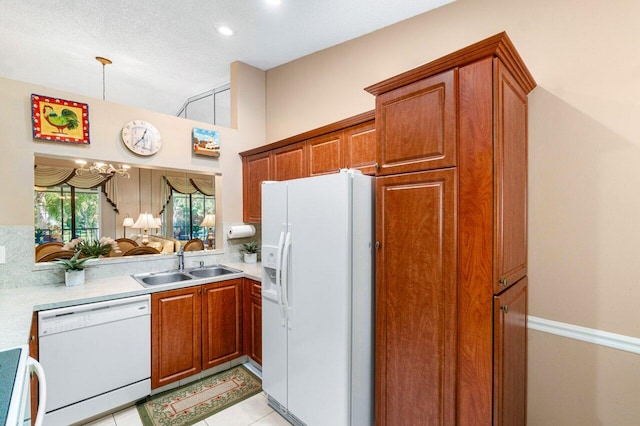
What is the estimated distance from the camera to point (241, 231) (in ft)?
11.5

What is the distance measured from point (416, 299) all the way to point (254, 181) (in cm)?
245

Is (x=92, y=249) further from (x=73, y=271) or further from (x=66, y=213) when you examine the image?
(x=66, y=213)

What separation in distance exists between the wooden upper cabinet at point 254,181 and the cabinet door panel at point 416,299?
6.08 ft

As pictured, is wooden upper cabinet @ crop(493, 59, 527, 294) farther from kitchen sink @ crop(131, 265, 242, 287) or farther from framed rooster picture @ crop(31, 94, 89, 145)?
framed rooster picture @ crop(31, 94, 89, 145)

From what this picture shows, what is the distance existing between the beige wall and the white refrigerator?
3.52ft

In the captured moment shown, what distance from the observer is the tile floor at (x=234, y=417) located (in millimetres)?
2174

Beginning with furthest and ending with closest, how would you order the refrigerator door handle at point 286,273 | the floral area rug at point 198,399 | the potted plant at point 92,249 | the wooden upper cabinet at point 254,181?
the wooden upper cabinet at point 254,181
the potted plant at point 92,249
the floral area rug at point 198,399
the refrigerator door handle at point 286,273

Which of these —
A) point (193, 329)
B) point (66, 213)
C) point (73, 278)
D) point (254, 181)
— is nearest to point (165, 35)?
point (254, 181)

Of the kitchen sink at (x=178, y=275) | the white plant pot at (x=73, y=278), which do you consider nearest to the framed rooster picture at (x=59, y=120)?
the white plant pot at (x=73, y=278)

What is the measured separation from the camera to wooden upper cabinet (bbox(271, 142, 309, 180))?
114 inches

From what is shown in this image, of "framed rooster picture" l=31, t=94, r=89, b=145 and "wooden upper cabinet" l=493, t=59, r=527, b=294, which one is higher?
"framed rooster picture" l=31, t=94, r=89, b=145

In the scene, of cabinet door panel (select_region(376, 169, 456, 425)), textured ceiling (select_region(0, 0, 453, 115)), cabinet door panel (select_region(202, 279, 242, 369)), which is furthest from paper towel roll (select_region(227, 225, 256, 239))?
cabinet door panel (select_region(376, 169, 456, 425))

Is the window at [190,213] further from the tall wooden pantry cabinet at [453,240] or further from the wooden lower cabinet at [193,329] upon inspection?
the tall wooden pantry cabinet at [453,240]

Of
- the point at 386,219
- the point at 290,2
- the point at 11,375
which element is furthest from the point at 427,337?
the point at 290,2
